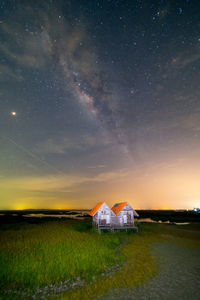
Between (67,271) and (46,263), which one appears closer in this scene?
(67,271)

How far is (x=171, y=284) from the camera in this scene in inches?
381

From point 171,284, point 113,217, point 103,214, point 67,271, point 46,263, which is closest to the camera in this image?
point 171,284

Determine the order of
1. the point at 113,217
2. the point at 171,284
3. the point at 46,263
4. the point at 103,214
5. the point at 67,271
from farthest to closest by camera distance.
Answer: the point at 113,217 < the point at 103,214 < the point at 46,263 < the point at 67,271 < the point at 171,284

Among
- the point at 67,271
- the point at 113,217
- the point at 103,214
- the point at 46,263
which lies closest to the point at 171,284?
the point at 67,271

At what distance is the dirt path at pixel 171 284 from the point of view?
837 centimetres

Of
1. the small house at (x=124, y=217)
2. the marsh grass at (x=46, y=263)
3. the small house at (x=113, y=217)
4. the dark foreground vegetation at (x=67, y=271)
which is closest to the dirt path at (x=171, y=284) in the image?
the dark foreground vegetation at (x=67, y=271)

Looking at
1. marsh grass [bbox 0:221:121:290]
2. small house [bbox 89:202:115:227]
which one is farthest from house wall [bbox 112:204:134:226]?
marsh grass [bbox 0:221:121:290]

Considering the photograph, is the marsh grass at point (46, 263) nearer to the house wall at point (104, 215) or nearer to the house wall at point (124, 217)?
the house wall at point (104, 215)

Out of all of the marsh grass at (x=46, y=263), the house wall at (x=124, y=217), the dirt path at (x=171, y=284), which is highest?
the house wall at (x=124, y=217)

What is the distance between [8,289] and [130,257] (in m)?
10.2

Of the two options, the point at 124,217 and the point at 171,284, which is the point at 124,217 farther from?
the point at 171,284

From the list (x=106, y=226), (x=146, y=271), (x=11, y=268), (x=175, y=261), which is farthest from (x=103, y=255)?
(x=106, y=226)

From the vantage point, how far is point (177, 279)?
10352mm

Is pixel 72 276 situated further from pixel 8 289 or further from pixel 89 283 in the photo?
pixel 8 289
